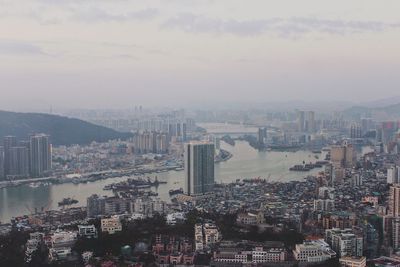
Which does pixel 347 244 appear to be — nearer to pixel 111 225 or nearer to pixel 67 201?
pixel 111 225

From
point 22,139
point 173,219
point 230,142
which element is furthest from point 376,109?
point 173,219

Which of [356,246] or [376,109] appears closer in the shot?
[356,246]

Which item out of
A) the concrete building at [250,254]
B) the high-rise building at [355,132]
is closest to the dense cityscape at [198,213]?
the concrete building at [250,254]

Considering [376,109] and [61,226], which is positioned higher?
[376,109]

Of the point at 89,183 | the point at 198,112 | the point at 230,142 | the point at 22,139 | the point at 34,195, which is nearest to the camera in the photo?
the point at 34,195

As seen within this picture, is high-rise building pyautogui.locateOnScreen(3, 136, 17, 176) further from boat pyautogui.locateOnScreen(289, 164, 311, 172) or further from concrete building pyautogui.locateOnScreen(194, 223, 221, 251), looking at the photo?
concrete building pyautogui.locateOnScreen(194, 223, 221, 251)

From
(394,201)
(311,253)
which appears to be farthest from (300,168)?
(311,253)

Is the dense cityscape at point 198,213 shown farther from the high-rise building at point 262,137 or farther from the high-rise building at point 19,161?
the high-rise building at point 262,137

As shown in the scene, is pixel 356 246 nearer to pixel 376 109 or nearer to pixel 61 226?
pixel 61 226
